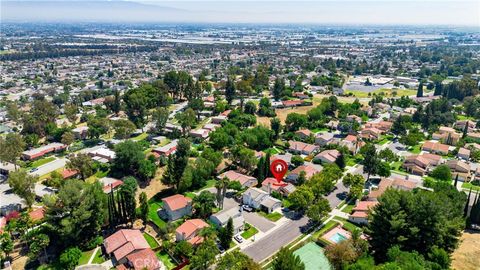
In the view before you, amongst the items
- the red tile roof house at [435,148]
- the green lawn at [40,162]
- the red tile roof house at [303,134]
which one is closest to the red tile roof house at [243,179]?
the red tile roof house at [303,134]

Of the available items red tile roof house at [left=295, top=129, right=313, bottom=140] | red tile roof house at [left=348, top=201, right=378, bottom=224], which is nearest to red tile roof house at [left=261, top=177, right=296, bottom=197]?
red tile roof house at [left=348, top=201, right=378, bottom=224]

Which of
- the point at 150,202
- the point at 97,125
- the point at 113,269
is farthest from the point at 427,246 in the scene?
the point at 97,125

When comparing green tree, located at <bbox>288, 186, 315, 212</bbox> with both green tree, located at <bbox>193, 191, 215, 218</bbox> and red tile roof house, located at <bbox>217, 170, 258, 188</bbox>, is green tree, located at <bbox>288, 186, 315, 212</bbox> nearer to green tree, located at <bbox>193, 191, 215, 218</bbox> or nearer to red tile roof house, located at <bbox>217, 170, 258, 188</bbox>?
red tile roof house, located at <bbox>217, 170, 258, 188</bbox>

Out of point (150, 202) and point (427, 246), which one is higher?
point (427, 246)

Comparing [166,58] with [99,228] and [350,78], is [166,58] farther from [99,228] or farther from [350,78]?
[99,228]

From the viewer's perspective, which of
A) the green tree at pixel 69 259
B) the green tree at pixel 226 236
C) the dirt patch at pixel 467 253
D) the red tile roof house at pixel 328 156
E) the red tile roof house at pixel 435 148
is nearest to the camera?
the green tree at pixel 69 259

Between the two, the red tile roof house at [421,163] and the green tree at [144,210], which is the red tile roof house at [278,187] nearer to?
the green tree at [144,210]
